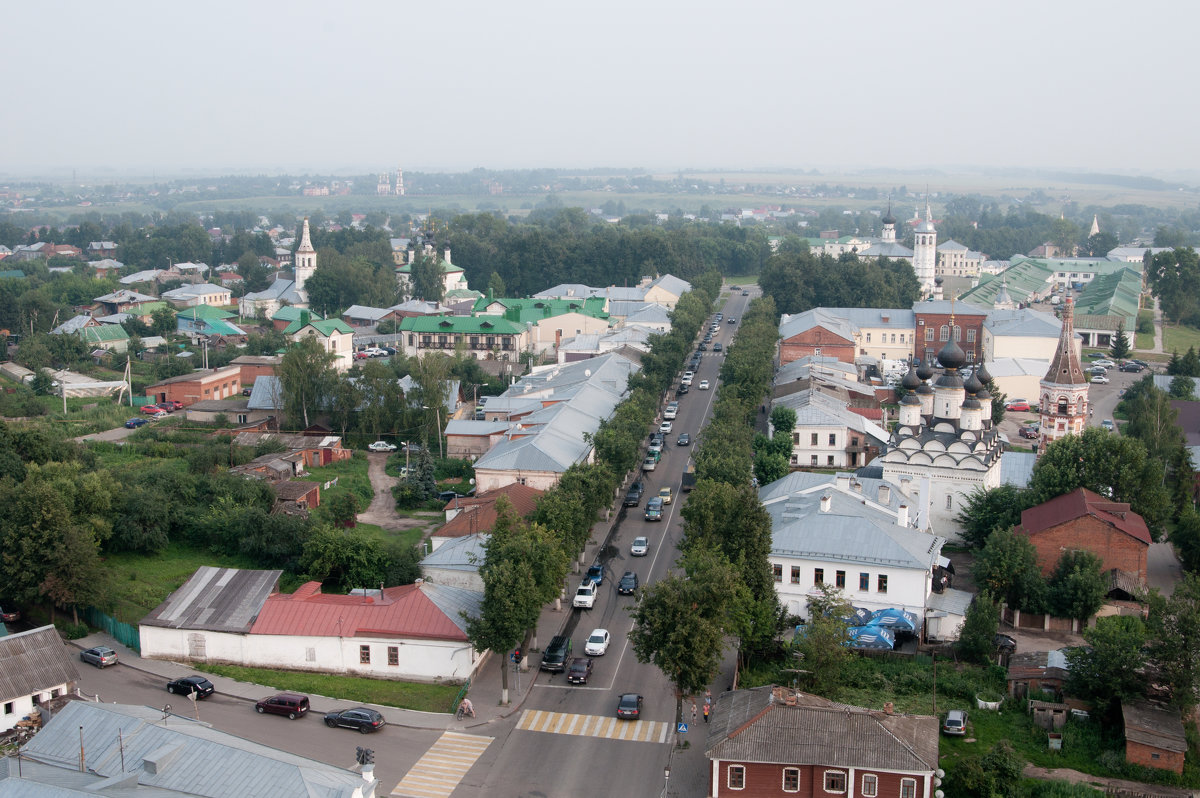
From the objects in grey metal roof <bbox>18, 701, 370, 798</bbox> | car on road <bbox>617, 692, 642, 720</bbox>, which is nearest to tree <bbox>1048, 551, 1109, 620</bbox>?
car on road <bbox>617, 692, 642, 720</bbox>

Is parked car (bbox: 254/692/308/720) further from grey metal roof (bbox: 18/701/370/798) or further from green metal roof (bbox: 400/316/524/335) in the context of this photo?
green metal roof (bbox: 400/316/524/335)

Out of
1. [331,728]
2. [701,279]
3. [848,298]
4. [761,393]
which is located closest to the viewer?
[331,728]

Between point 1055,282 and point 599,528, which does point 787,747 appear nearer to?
point 599,528

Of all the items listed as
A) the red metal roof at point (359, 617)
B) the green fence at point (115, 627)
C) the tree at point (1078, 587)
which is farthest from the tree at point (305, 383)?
the tree at point (1078, 587)

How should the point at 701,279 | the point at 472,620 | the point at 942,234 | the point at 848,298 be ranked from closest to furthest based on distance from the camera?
the point at 472,620
the point at 848,298
the point at 701,279
the point at 942,234

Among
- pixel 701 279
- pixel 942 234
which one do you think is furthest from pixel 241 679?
pixel 942 234

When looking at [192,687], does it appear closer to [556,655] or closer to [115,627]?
[115,627]
